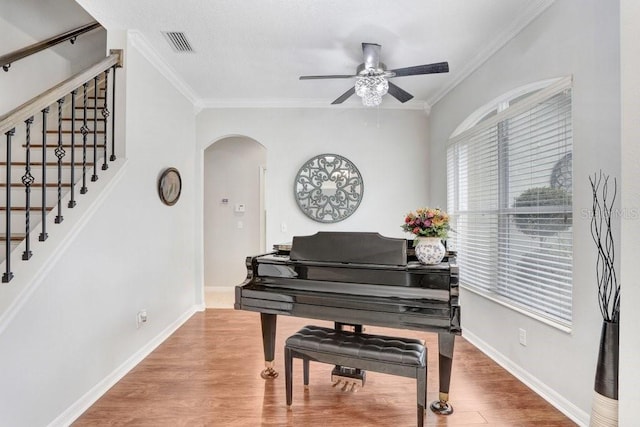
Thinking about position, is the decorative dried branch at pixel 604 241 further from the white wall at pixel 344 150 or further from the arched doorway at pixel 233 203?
the arched doorway at pixel 233 203

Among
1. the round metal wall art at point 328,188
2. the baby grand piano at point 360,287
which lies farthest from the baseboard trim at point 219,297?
the baby grand piano at point 360,287

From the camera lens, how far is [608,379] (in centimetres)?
163

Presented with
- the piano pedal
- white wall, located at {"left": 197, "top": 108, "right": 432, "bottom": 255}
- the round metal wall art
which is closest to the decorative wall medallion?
white wall, located at {"left": 197, "top": 108, "right": 432, "bottom": 255}

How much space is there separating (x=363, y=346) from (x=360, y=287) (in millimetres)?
350

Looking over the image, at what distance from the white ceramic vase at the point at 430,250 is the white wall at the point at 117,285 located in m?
2.18

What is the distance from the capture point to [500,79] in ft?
9.36

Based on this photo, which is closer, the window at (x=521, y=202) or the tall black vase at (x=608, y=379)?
the tall black vase at (x=608, y=379)

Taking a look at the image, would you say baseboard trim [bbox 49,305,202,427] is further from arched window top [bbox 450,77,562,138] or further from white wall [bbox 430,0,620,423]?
arched window top [bbox 450,77,562,138]

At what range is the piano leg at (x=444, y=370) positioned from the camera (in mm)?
2045

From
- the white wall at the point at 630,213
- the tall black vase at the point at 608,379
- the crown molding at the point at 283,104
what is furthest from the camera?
the crown molding at the point at 283,104

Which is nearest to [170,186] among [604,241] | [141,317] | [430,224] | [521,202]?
[141,317]

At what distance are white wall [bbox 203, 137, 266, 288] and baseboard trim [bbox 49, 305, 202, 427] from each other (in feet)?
6.01

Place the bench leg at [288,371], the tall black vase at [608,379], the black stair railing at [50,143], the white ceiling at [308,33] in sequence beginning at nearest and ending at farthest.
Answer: the tall black vase at [608,379]
the black stair railing at [50,143]
the bench leg at [288,371]
the white ceiling at [308,33]

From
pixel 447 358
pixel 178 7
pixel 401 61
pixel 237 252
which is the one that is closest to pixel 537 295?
pixel 447 358
